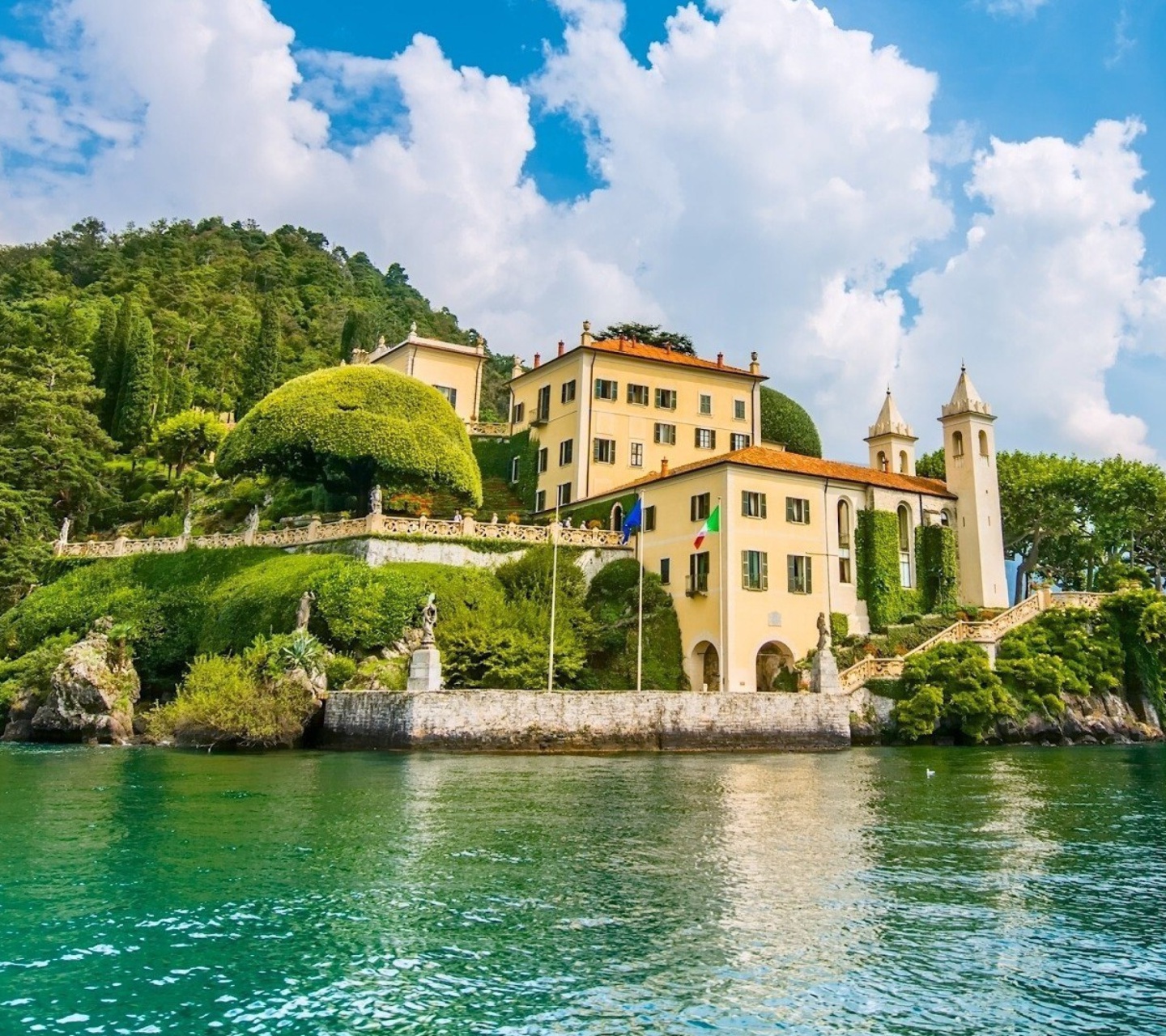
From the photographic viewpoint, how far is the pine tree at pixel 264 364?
71.1 metres

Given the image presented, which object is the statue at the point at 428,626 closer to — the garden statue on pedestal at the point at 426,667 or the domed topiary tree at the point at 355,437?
the garden statue on pedestal at the point at 426,667

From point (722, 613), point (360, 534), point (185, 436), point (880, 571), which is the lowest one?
point (722, 613)

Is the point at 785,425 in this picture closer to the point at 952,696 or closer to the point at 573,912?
the point at 952,696

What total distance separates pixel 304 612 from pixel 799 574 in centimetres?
2140

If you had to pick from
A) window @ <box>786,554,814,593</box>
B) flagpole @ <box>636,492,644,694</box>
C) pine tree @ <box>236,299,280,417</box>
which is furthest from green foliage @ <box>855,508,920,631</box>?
pine tree @ <box>236,299,280,417</box>

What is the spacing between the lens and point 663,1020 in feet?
25.4

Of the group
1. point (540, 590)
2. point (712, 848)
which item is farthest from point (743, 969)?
point (540, 590)

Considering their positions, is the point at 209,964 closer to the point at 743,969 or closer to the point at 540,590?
the point at 743,969

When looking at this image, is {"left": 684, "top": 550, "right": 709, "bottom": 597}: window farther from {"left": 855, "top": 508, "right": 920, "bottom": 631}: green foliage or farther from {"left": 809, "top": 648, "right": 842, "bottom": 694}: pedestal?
{"left": 855, "top": 508, "right": 920, "bottom": 631}: green foliage

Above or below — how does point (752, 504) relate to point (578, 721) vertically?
above

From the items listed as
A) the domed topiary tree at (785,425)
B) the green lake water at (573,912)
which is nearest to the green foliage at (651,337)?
the domed topiary tree at (785,425)

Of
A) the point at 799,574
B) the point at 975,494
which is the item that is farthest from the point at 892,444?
the point at 799,574

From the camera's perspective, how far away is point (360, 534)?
136 ft

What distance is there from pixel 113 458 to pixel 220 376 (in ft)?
57.1
